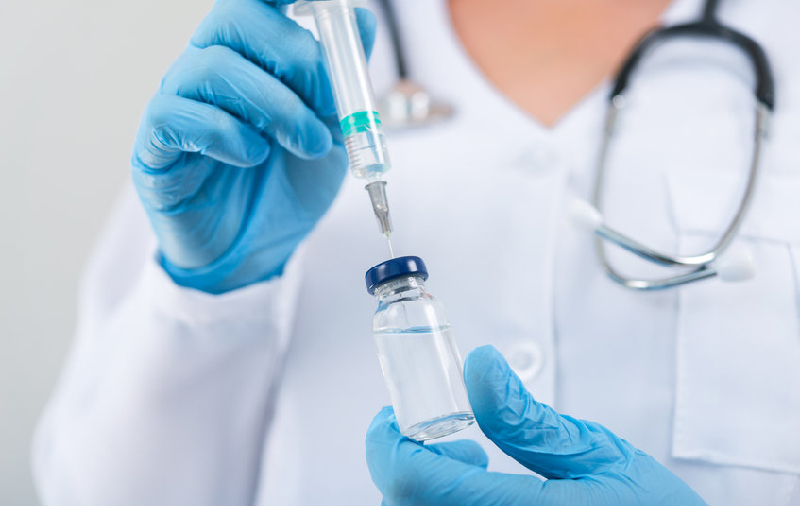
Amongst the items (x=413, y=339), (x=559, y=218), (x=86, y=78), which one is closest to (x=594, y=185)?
(x=559, y=218)

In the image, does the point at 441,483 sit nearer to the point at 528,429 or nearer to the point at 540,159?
the point at 528,429

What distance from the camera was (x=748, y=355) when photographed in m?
0.66

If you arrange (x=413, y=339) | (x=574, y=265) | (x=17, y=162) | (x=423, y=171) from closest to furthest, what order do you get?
1. (x=413, y=339)
2. (x=574, y=265)
3. (x=423, y=171)
4. (x=17, y=162)

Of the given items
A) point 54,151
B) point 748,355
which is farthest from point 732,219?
point 54,151

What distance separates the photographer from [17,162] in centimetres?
114

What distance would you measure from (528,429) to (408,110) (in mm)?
495

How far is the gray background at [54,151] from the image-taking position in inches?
43.8

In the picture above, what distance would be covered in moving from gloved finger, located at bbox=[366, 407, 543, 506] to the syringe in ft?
0.66

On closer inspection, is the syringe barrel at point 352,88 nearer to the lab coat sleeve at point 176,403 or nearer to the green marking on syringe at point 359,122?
the green marking on syringe at point 359,122

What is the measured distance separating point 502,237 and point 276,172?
0.28 metres

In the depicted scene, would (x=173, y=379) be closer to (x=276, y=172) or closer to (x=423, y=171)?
(x=276, y=172)

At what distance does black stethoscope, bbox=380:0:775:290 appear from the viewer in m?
0.65

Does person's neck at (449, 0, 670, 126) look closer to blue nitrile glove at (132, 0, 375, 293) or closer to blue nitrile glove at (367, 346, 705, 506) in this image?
blue nitrile glove at (132, 0, 375, 293)

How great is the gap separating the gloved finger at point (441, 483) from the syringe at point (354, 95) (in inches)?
7.9
